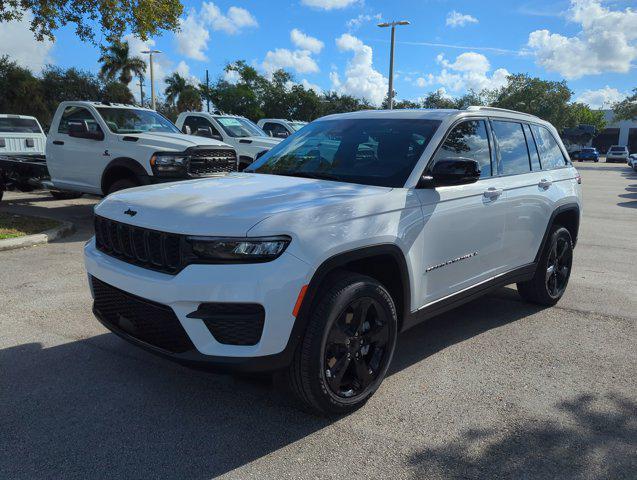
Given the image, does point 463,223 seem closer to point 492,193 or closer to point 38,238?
point 492,193

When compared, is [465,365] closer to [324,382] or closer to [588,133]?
[324,382]

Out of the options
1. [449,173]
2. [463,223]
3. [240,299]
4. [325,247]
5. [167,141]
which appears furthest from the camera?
[167,141]

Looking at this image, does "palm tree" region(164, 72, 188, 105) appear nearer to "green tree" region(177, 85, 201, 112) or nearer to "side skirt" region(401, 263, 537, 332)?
"green tree" region(177, 85, 201, 112)

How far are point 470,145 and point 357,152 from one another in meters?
0.91

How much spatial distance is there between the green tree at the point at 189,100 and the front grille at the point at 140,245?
54.4 meters

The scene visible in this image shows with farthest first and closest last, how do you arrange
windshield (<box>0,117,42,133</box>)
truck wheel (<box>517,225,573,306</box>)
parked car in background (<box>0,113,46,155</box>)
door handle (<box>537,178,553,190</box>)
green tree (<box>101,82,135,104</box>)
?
green tree (<box>101,82,135,104</box>) < windshield (<box>0,117,42,133</box>) < parked car in background (<box>0,113,46,155</box>) < truck wheel (<box>517,225,573,306</box>) < door handle (<box>537,178,553,190</box>)

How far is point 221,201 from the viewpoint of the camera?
2988 millimetres

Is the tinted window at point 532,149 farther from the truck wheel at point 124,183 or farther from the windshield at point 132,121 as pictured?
the windshield at point 132,121

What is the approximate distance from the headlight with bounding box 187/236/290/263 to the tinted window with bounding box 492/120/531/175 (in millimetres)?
2528

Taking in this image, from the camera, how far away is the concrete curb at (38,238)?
7119 mm

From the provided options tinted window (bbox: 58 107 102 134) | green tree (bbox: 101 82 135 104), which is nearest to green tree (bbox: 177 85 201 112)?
green tree (bbox: 101 82 135 104)

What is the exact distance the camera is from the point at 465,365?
3.89 m

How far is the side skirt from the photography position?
3557 millimetres

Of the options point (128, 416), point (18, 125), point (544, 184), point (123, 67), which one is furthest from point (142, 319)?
point (123, 67)
